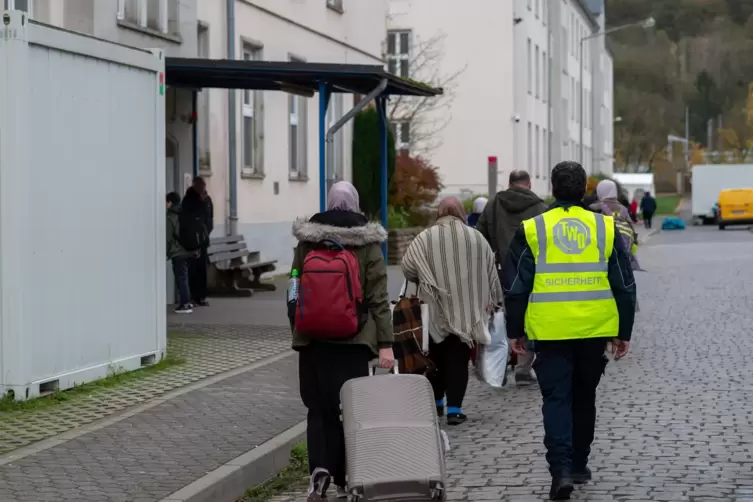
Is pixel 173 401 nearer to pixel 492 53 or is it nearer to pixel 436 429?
pixel 436 429

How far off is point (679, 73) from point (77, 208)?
105 meters

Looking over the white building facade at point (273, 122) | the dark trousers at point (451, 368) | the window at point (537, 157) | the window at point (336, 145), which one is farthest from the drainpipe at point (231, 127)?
the window at point (537, 157)

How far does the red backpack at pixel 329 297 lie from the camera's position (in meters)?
6.75

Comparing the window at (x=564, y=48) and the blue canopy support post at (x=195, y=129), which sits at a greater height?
the window at (x=564, y=48)

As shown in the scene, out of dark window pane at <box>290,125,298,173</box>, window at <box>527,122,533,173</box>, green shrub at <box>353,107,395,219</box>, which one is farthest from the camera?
window at <box>527,122,533,173</box>

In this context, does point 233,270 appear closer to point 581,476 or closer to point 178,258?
point 178,258

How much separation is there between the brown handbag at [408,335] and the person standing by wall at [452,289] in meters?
0.36

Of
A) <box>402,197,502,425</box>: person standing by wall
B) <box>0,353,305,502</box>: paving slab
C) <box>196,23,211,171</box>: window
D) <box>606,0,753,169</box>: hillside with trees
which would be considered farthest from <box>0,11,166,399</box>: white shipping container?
<box>606,0,753,169</box>: hillside with trees

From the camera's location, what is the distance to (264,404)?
395 inches

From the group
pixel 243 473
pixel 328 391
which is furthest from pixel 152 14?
pixel 328 391

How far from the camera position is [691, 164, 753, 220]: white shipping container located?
204 feet

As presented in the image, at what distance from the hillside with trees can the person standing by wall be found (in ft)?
312

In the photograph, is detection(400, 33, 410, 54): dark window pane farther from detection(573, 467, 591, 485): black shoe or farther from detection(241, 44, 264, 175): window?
detection(573, 467, 591, 485): black shoe

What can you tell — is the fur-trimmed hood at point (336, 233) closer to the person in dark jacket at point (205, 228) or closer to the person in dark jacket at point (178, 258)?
the person in dark jacket at point (178, 258)
